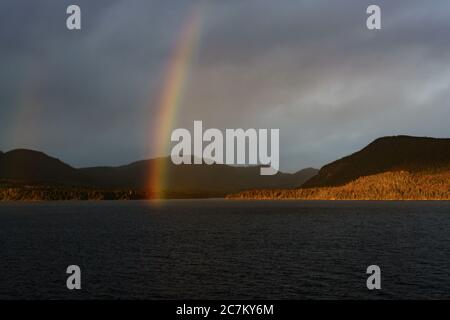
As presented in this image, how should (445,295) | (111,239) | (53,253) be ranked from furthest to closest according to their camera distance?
(111,239), (53,253), (445,295)

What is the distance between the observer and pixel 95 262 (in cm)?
8688

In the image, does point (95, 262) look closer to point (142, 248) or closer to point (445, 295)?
point (142, 248)

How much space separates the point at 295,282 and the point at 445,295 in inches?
755

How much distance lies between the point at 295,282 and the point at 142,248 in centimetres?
5030

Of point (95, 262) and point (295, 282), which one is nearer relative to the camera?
point (295, 282)
